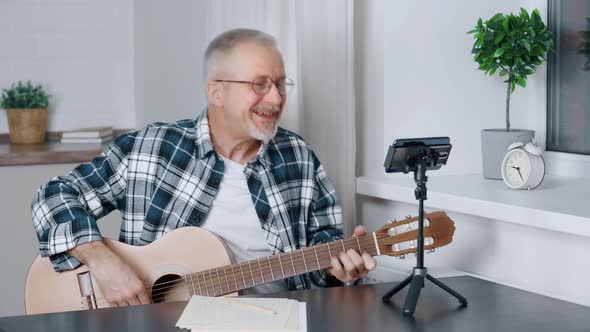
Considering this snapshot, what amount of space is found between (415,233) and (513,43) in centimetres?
73

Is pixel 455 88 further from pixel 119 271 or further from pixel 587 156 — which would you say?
pixel 119 271

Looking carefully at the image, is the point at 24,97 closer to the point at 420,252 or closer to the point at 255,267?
the point at 255,267

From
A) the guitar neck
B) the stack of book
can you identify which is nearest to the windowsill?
the guitar neck

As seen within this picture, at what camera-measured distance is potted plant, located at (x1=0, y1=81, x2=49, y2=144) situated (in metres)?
3.90

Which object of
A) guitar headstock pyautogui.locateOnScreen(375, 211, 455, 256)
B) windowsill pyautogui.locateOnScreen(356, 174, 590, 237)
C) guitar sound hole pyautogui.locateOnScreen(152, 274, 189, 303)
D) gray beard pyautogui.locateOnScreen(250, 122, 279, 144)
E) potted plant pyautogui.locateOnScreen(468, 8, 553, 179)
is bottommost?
guitar sound hole pyautogui.locateOnScreen(152, 274, 189, 303)

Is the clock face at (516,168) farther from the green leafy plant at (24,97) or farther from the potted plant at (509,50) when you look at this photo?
the green leafy plant at (24,97)

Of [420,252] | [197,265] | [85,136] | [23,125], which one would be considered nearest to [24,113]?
[23,125]

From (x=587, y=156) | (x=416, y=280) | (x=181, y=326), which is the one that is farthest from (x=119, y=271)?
(x=587, y=156)

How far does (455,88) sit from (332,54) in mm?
388

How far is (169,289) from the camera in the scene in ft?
7.41

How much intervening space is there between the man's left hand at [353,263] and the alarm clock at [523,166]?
517 millimetres

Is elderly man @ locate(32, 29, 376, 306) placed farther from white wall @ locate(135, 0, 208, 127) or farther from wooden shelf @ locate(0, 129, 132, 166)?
wooden shelf @ locate(0, 129, 132, 166)

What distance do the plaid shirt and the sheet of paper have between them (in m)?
0.55

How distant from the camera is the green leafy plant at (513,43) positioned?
2.54 meters
